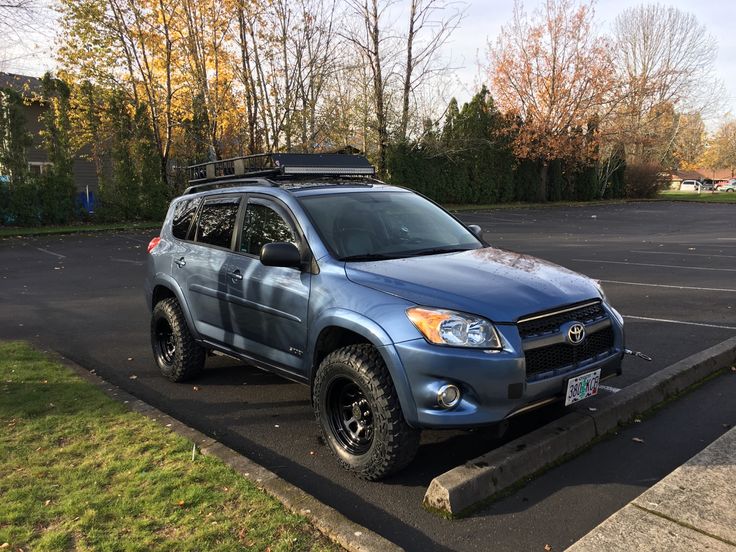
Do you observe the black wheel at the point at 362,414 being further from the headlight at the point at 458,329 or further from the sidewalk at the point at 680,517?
the sidewalk at the point at 680,517

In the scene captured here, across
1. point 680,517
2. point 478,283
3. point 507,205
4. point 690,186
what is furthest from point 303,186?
point 690,186

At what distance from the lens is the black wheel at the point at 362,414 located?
3.34 m

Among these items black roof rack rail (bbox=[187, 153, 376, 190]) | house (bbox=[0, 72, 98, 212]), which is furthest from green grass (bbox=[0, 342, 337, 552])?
house (bbox=[0, 72, 98, 212])

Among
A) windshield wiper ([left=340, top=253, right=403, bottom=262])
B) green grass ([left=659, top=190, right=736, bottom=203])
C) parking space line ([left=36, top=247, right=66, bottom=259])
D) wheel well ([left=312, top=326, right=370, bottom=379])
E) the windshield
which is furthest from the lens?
green grass ([left=659, top=190, right=736, bottom=203])

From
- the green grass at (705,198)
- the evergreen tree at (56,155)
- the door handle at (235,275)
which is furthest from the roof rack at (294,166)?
the green grass at (705,198)

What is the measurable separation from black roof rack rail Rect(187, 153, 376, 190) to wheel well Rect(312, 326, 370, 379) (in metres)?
1.84

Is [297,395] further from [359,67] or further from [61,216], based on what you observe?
[359,67]

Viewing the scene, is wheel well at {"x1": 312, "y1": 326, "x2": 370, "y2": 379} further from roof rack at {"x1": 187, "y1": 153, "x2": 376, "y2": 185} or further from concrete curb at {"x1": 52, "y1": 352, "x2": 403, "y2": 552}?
roof rack at {"x1": 187, "y1": 153, "x2": 376, "y2": 185}

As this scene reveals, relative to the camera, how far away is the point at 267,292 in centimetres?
425

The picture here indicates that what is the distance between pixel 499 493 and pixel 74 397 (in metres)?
3.50

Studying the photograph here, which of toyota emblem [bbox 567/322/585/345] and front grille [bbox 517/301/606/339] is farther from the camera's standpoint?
toyota emblem [bbox 567/322/585/345]

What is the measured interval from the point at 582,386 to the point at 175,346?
11.7 feet

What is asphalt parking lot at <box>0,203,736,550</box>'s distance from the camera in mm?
3164

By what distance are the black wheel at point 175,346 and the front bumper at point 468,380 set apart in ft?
8.89
